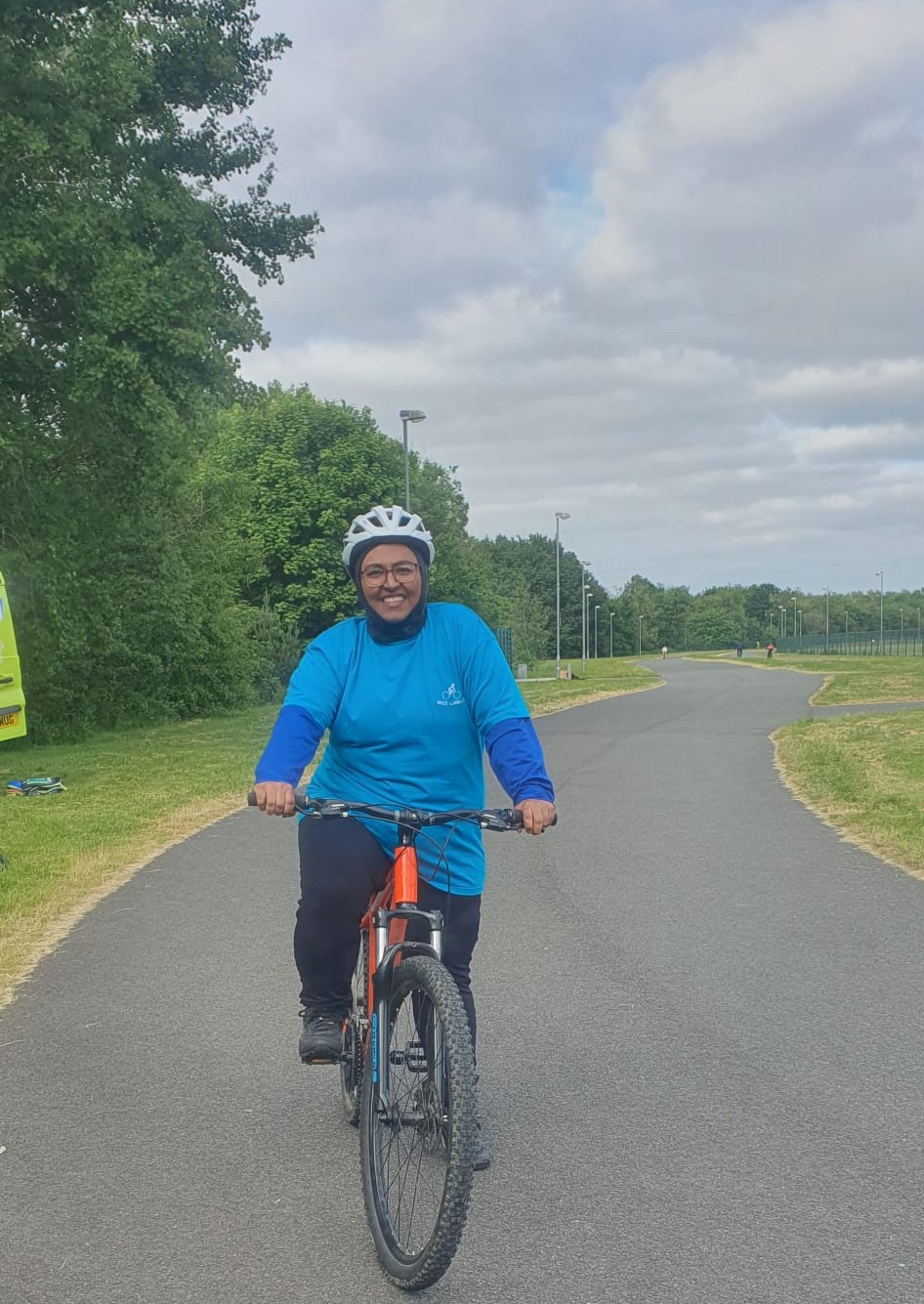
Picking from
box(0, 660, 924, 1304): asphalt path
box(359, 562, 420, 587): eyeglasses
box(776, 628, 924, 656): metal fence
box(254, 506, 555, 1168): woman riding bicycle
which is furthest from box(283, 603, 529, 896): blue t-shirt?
box(776, 628, 924, 656): metal fence

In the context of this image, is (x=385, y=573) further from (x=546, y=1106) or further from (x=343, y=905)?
(x=546, y=1106)

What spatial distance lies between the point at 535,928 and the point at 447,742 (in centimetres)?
378

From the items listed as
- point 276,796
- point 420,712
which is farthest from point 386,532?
point 276,796

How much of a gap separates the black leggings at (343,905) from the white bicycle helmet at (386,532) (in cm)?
82

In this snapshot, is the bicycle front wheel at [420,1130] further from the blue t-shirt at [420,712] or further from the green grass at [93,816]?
the green grass at [93,816]

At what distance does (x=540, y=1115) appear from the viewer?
14.4ft

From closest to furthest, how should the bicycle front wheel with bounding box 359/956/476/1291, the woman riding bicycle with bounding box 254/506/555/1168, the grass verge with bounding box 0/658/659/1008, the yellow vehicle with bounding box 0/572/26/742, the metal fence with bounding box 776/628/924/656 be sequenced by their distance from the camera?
the bicycle front wheel with bounding box 359/956/476/1291, the woman riding bicycle with bounding box 254/506/555/1168, the grass verge with bounding box 0/658/659/1008, the yellow vehicle with bounding box 0/572/26/742, the metal fence with bounding box 776/628/924/656

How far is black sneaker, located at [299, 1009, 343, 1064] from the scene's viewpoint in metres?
4.07

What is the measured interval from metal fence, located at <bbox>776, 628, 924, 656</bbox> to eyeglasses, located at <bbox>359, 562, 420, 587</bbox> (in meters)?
92.1

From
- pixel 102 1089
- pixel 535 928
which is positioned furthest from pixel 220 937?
pixel 102 1089

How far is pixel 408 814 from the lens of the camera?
11.7ft

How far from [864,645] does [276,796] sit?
4449 inches

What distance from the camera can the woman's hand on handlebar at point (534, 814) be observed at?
3633mm

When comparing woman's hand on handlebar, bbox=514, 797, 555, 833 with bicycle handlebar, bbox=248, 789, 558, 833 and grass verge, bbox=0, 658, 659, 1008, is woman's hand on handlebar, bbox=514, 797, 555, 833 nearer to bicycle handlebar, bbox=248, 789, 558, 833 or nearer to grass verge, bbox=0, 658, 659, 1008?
bicycle handlebar, bbox=248, 789, 558, 833
